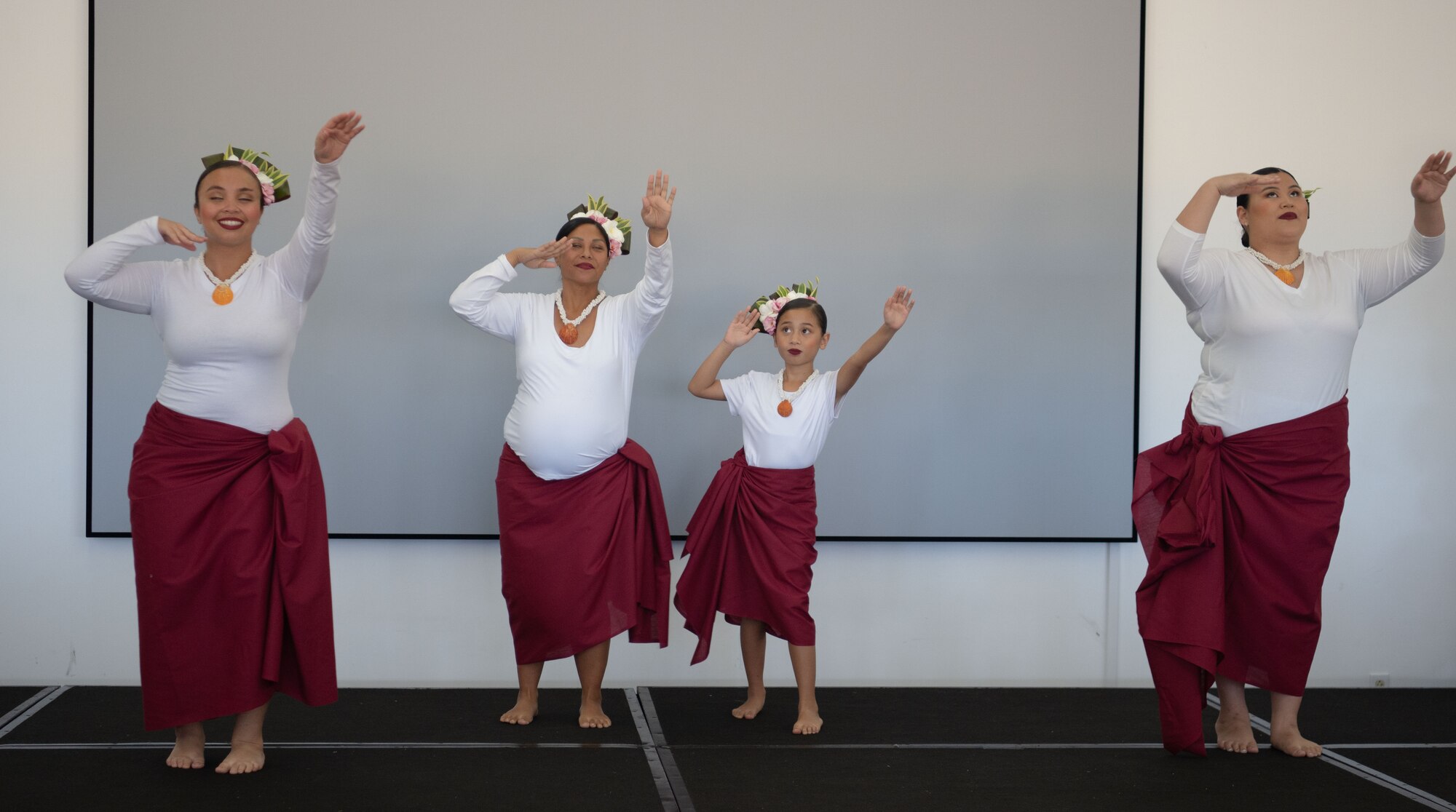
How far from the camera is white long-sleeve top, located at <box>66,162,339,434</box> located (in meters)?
2.87

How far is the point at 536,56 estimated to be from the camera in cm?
411

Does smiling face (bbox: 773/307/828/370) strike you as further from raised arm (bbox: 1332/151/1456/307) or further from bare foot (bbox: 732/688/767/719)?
raised arm (bbox: 1332/151/1456/307)

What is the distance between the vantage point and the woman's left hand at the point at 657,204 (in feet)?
10.9

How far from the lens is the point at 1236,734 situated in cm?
320

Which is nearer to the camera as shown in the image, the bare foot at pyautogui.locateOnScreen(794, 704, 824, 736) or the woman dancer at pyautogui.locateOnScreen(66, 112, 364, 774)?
the woman dancer at pyautogui.locateOnScreen(66, 112, 364, 774)

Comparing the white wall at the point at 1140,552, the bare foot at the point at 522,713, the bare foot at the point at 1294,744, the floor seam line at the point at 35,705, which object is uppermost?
the white wall at the point at 1140,552

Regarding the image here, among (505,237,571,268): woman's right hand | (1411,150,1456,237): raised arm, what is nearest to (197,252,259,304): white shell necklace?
(505,237,571,268): woman's right hand

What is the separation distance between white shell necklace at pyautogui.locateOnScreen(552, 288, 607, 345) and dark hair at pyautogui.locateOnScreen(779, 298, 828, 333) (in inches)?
21.5

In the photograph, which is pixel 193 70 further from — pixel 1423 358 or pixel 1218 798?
pixel 1423 358

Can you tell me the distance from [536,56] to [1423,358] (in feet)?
11.0

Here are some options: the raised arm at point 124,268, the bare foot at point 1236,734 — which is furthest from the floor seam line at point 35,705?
the bare foot at point 1236,734

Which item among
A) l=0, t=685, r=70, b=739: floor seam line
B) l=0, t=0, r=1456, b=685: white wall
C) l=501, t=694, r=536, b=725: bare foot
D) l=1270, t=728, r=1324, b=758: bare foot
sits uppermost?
l=0, t=0, r=1456, b=685: white wall

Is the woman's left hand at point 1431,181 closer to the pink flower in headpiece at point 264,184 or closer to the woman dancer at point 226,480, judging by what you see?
the woman dancer at point 226,480

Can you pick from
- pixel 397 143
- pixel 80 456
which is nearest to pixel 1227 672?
pixel 397 143
